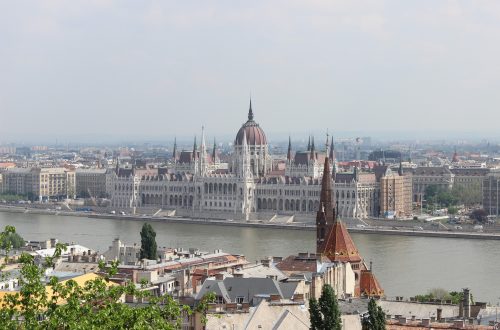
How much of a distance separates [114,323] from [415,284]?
2012 centimetres

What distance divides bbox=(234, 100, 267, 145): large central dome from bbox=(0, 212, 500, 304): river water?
32.5 feet

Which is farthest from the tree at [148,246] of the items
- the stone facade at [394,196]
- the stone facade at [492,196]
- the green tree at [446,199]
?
the green tree at [446,199]

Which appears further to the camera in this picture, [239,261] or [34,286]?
[239,261]

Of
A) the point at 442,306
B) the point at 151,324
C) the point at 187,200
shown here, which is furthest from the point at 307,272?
the point at 187,200

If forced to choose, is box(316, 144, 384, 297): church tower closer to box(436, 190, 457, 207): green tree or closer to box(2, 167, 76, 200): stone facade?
box(436, 190, 457, 207): green tree

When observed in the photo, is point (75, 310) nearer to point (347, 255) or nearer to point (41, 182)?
point (347, 255)

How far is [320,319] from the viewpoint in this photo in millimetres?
13523

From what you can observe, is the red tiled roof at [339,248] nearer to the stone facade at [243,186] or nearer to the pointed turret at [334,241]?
the pointed turret at [334,241]

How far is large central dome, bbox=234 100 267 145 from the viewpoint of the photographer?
65150mm

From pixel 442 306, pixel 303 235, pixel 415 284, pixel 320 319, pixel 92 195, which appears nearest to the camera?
pixel 320 319

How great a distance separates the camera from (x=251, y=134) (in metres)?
65.9

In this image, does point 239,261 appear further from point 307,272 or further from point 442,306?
point 442,306

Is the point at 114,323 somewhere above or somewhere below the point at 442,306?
above

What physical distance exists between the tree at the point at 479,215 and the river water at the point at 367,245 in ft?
25.9
